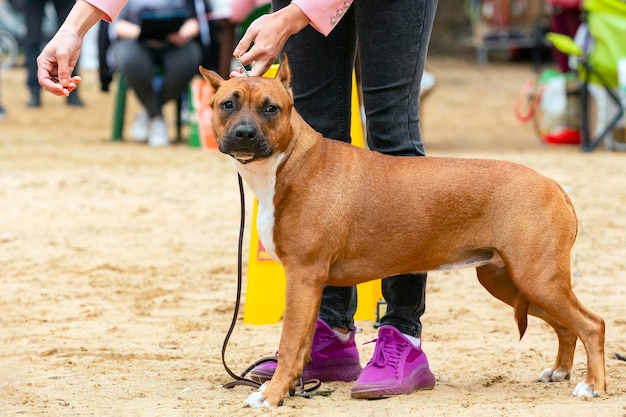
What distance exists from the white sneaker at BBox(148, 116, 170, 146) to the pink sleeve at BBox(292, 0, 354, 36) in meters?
7.48

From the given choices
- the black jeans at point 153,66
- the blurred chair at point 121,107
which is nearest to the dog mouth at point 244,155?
the black jeans at point 153,66

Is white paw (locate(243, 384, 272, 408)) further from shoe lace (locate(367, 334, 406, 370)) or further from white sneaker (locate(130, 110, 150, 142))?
white sneaker (locate(130, 110, 150, 142))

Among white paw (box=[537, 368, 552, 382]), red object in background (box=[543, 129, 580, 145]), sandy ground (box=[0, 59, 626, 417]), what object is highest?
white paw (box=[537, 368, 552, 382])

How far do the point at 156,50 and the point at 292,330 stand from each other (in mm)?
7548

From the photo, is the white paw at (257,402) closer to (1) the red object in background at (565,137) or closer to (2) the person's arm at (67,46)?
(2) the person's arm at (67,46)

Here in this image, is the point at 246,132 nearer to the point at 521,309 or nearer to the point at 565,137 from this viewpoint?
the point at 521,309

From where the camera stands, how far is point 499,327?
13.8 ft

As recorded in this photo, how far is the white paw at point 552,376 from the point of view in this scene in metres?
3.42

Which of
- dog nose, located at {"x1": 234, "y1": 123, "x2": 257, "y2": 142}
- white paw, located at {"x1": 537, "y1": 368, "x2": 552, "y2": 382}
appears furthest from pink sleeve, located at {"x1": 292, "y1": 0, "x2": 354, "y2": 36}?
white paw, located at {"x1": 537, "y1": 368, "x2": 552, "y2": 382}

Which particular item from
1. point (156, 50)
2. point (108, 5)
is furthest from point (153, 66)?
point (108, 5)

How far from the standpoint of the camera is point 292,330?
3119mm

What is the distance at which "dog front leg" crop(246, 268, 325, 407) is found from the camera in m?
3.10

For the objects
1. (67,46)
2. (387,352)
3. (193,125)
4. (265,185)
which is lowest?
(193,125)

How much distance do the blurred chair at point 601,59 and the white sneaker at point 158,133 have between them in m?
4.04
